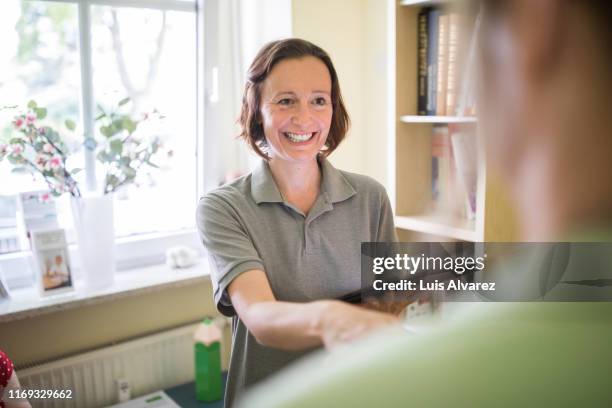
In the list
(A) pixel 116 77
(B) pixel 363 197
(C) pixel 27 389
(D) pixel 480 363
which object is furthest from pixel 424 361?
(A) pixel 116 77

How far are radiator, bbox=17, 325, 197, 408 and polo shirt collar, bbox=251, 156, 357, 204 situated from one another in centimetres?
77

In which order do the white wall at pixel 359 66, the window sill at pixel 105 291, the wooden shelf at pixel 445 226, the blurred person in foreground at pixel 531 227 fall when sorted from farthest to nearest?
the white wall at pixel 359 66, the window sill at pixel 105 291, the wooden shelf at pixel 445 226, the blurred person in foreground at pixel 531 227

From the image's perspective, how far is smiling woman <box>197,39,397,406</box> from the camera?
75cm

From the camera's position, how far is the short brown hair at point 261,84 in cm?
82

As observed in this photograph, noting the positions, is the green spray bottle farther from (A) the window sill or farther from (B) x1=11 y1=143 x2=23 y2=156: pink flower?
(B) x1=11 y1=143 x2=23 y2=156: pink flower

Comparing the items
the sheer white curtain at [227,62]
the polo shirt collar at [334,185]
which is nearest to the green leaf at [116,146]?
the sheer white curtain at [227,62]

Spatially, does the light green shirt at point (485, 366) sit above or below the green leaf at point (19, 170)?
below

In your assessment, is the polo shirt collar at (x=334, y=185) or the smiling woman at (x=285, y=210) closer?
the smiling woman at (x=285, y=210)

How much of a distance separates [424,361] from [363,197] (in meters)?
0.72

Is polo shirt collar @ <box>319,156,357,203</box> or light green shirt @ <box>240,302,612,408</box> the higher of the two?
polo shirt collar @ <box>319,156,357,203</box>

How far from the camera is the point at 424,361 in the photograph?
210 millimetres

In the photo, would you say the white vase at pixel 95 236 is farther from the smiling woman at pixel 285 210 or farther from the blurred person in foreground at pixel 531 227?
the blurred person in foreground at pixel 531 227

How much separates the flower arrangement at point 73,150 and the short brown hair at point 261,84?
1.92 ft

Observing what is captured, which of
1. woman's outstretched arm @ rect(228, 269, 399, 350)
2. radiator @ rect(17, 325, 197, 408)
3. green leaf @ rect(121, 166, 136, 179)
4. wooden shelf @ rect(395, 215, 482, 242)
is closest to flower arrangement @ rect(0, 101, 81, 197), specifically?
green leaf @ rect(121, 166, 136, 179)
